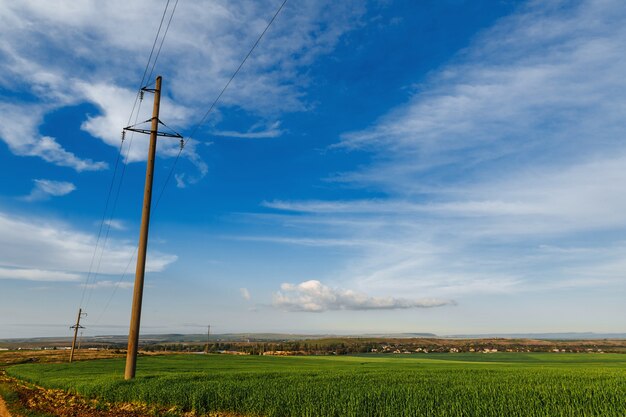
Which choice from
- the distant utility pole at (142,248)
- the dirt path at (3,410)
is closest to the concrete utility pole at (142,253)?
the distant utility pole at (142,248)

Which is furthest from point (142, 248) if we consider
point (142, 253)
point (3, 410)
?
point (3, 410)

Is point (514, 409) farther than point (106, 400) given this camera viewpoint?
No

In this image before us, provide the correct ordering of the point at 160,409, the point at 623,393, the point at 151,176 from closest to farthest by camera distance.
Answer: the point at 160,409, the point at 623,393, the point at 151,176

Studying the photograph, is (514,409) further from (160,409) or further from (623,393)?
(160,409)

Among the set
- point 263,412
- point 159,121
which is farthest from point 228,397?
point 159,121

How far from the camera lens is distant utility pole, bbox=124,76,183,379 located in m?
22.2

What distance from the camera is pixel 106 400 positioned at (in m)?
22.2

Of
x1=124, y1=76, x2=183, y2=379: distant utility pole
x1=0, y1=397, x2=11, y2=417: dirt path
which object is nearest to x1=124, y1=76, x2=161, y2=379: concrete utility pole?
x1=124, y1=76, x2=183, y2=379: distant utility pole

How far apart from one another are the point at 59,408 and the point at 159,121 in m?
17.6

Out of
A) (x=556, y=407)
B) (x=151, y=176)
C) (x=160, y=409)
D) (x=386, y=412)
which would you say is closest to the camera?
(x=386, y=412)

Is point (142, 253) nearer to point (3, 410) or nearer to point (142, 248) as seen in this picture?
point (142, 248)

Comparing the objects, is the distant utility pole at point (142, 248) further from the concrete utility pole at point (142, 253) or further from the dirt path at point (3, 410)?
the dirt path at point (3, 410)

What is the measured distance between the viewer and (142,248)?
23.3m

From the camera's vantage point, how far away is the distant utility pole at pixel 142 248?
22172 mm
